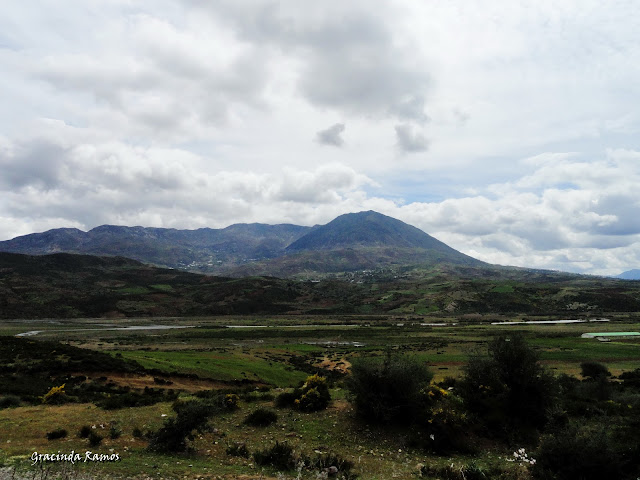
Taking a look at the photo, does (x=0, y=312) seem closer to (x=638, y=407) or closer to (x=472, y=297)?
(x=638, y=407)

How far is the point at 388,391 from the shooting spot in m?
18.2

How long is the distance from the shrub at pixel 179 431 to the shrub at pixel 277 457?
318 cm

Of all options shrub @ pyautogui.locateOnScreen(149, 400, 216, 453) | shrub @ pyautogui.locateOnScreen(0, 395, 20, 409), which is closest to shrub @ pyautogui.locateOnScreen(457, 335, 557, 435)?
shrub @ pyautogui.locateOnScreen(149, 400, 216, 453)

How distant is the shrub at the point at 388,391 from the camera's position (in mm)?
17812

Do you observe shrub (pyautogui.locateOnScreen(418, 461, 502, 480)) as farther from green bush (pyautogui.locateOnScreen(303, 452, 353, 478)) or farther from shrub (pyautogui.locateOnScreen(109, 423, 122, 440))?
shrub (pyautogui.locateOnScreen(109, 423, 122, 440))

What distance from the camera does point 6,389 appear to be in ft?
81.3

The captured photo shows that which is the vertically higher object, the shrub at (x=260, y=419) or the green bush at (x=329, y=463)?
the green bush at (x=329, y=463)

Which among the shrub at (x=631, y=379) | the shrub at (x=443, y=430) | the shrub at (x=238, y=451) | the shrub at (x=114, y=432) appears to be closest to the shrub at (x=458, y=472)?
the shrub at (x=443, y=430)

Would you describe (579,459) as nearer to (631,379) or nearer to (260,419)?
(260,419)

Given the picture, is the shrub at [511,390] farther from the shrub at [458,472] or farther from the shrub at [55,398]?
the shrub at [55,398]

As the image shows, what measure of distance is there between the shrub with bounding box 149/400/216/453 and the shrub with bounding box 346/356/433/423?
8015 mm

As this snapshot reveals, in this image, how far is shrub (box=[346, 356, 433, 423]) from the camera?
1781cm

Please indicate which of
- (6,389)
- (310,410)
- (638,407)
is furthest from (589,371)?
(6,389)

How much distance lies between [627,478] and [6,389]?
36153 mm
